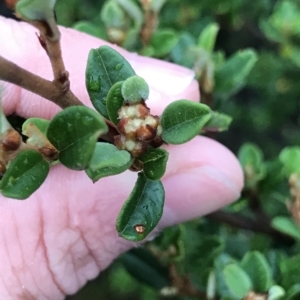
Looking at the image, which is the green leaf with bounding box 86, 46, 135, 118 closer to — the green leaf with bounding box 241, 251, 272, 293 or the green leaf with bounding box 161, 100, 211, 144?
the green leaf with bounding box 161, 100, 211, 144

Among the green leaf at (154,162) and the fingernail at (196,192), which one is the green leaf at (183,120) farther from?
the fingernail at (196,192)

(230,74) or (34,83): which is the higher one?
(34,83)

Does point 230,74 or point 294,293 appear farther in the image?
point 230,74

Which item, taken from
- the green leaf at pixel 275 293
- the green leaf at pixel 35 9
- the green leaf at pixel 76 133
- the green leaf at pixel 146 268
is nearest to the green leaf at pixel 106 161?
the green leaf at pixel 76 133

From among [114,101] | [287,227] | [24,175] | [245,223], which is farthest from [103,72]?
[245,223]

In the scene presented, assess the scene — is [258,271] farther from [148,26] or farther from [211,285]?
[148,26]

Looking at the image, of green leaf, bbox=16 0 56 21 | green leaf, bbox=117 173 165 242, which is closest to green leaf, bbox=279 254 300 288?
green leaf, bbox=117 173 165 242

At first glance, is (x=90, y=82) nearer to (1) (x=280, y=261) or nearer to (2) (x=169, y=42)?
(2) (x=169, y=42)
